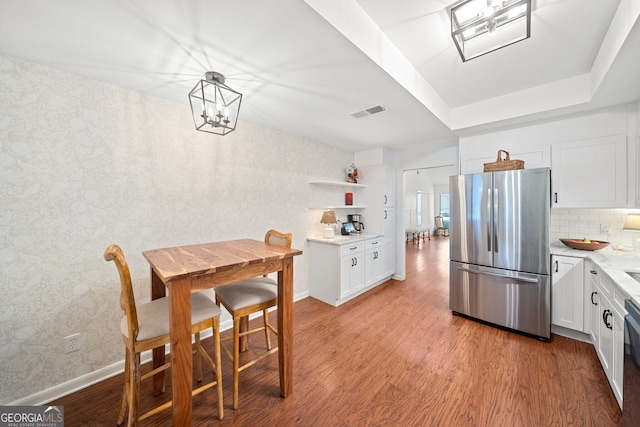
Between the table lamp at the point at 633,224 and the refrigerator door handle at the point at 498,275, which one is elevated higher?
the table lamp at the point at 633,224

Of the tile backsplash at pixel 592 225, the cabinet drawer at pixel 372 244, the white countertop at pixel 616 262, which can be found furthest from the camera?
the cabinet drawer at pixel 372 244

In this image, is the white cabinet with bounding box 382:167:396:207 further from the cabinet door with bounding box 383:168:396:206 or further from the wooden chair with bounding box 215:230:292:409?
the wooden chair with bounding box 215:230:292:409

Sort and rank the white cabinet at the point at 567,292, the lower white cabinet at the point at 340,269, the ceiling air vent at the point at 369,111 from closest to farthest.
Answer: the white cabinet at the point at 567,292 → the ceiling air vent at the point at 369,111 → the lower white cabinet at the point at 340,269

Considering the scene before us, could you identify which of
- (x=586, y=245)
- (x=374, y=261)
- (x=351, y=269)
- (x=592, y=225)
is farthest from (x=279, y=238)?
(x=592, y=225)

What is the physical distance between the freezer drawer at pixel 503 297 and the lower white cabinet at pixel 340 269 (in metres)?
1.20

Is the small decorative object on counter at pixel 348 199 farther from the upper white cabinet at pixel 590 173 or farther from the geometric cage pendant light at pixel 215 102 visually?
the upper white cabinet at pixel 590 173

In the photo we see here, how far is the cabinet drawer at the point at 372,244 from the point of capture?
3812 mm

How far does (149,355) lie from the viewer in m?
2.19

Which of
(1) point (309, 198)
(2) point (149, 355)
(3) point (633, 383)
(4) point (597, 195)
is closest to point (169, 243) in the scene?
(2) point (149, 355)

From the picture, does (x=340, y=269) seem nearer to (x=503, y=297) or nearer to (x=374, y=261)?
(x=374, y=261)

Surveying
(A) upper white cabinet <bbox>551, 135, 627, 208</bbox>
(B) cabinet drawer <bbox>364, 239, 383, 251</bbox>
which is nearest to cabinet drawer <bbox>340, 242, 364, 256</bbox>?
(B) cabinet drawer <bbox>364, 239, 383, 251</bbox>

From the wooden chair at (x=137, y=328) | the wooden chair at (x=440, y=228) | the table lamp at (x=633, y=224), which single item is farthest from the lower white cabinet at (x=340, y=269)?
the wooden chair at (x=440, y=228)

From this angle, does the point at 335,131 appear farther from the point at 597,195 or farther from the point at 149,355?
the point at 149,355

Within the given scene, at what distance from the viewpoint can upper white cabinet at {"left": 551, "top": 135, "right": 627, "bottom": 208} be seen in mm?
2416
